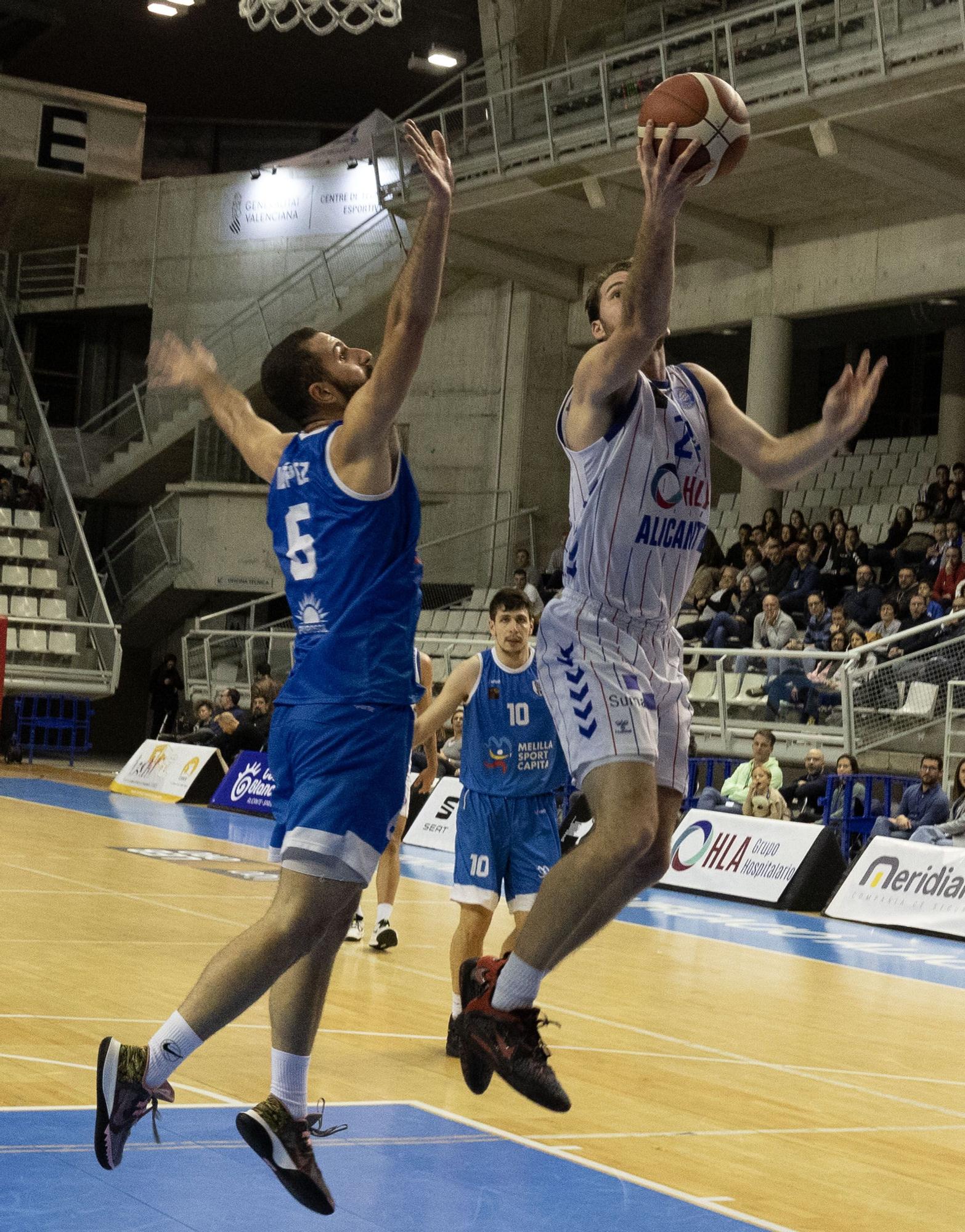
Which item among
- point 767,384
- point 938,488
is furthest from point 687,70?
point 767,384

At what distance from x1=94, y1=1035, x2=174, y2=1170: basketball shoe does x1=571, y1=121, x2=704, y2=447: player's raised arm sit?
2.09 metres

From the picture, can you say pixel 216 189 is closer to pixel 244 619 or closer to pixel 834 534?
pixel 244 619

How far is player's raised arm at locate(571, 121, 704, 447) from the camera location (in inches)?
153

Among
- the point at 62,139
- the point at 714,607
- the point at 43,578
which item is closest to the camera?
the point at 714,607

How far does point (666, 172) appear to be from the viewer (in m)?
3.96

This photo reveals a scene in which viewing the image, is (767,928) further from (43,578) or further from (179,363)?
(43,578)

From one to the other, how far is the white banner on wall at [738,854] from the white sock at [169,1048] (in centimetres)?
948

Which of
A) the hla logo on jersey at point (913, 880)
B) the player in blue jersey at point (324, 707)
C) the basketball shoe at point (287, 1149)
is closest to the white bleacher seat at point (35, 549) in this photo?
the hla logo on jersey at point (913, 880)

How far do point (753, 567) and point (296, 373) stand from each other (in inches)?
609

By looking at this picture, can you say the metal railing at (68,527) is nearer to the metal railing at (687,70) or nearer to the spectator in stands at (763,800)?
the metal railing at (687,70)

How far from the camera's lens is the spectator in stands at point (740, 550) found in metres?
20.2

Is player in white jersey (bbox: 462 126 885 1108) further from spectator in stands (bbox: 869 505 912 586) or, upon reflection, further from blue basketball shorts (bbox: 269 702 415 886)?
spectator in stands (bbox: 869 505 912 586)

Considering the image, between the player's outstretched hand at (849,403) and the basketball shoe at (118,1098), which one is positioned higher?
the player's outstretched hand at (849,403)

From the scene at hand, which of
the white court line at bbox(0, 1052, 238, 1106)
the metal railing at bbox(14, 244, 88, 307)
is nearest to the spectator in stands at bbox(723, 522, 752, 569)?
the white court line at bbox(0, 1052, 238, 1106)
